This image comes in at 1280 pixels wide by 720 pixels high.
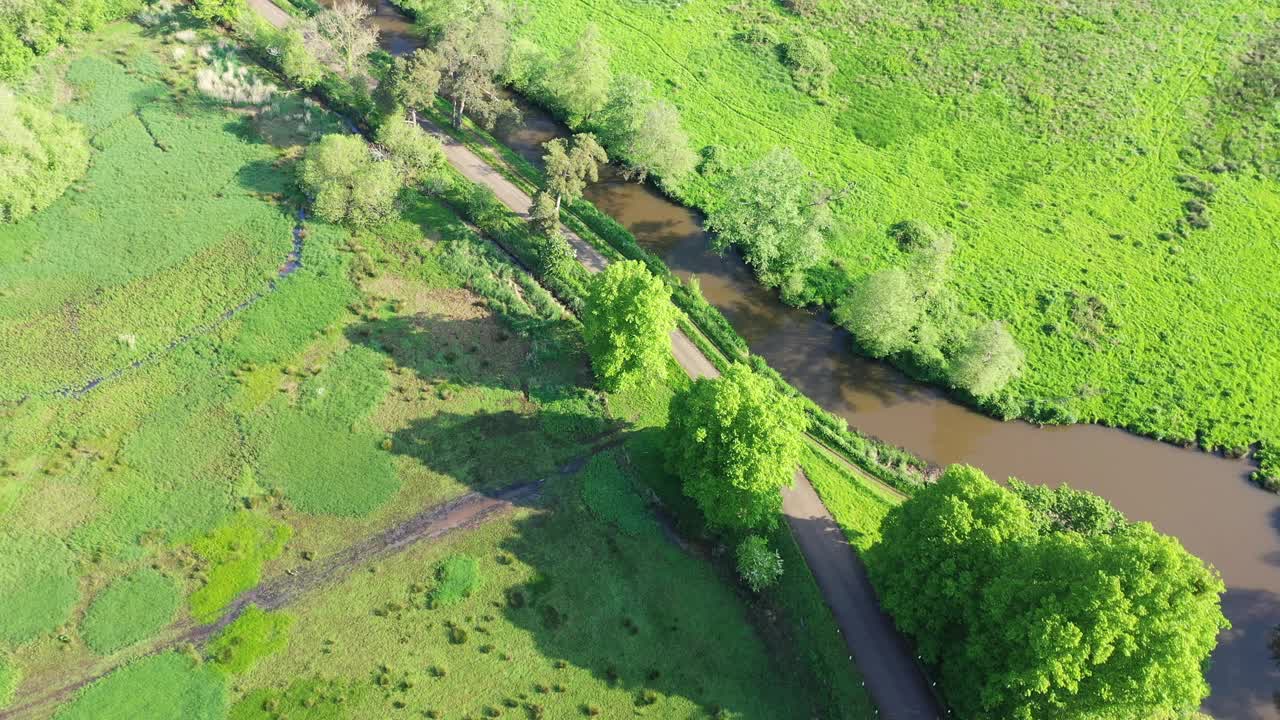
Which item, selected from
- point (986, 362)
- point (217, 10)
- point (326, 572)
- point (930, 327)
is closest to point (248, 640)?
point (326, 572)

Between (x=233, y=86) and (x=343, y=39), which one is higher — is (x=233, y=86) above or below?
below

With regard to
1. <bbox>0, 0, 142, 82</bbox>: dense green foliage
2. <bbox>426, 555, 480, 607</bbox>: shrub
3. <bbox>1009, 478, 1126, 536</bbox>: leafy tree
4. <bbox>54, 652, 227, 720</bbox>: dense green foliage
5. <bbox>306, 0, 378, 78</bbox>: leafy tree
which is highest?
<bbox>1009, 478, 1126, 536</bbox>: leafy tree

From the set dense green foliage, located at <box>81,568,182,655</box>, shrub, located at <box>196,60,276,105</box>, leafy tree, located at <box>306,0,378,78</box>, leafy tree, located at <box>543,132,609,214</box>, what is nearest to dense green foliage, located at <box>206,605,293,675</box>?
dense green foliage, located at <box>81,568,182,655</box>

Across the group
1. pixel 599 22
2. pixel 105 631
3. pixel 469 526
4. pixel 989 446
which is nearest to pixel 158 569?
pixel 105 631

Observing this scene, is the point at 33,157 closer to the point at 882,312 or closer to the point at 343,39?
the point at 343,39

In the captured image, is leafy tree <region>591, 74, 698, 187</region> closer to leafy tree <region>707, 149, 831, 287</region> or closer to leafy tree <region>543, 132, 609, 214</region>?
leafy tree <region>543, 132, 609, 214</region>

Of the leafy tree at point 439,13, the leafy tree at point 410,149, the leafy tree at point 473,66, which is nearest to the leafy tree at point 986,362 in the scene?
the leafy tree at point 473,66

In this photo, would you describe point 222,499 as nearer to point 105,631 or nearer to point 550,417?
point 105,631

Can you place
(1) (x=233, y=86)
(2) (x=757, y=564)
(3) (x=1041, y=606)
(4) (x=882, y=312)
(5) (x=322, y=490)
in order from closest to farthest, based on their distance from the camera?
(3) (x=1041, y=606) → (2) (x=757, y=564) → (5) (x=322, y=490) → (4) (x=882, y=312) → (1) (x=233, y=86)
